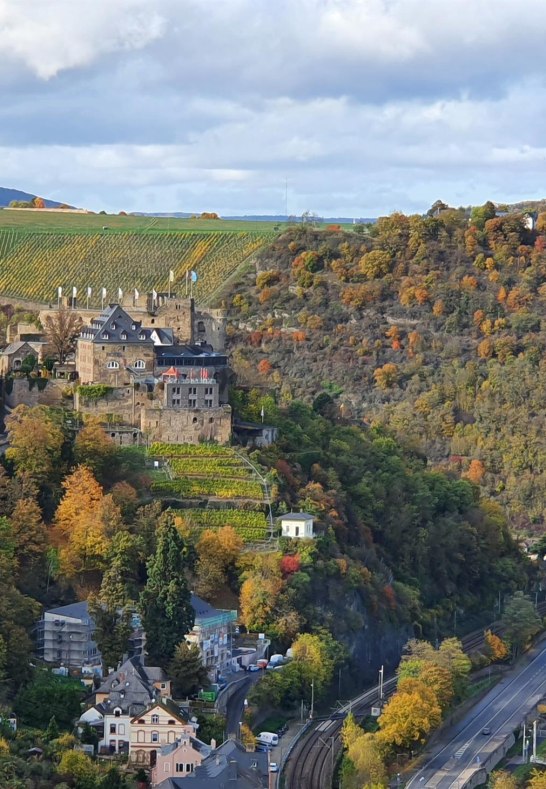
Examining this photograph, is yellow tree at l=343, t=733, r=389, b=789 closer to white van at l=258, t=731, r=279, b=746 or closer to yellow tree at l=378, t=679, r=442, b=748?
yellow tree at l=378, t=679, r=442, b=748

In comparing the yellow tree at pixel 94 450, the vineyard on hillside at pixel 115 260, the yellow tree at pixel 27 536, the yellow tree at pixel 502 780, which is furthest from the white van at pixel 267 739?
the vineyard on hillside at pixel 115 260

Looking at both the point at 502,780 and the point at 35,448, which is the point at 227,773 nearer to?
the point at 502,780

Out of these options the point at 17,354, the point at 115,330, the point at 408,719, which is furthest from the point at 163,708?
the point at 17,354

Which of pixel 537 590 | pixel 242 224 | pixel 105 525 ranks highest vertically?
pixel 242 224

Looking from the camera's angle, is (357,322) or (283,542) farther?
(357,322)

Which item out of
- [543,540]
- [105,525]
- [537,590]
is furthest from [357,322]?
[105,525]

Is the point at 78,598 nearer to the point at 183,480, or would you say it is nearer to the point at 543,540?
the point at 183,480
